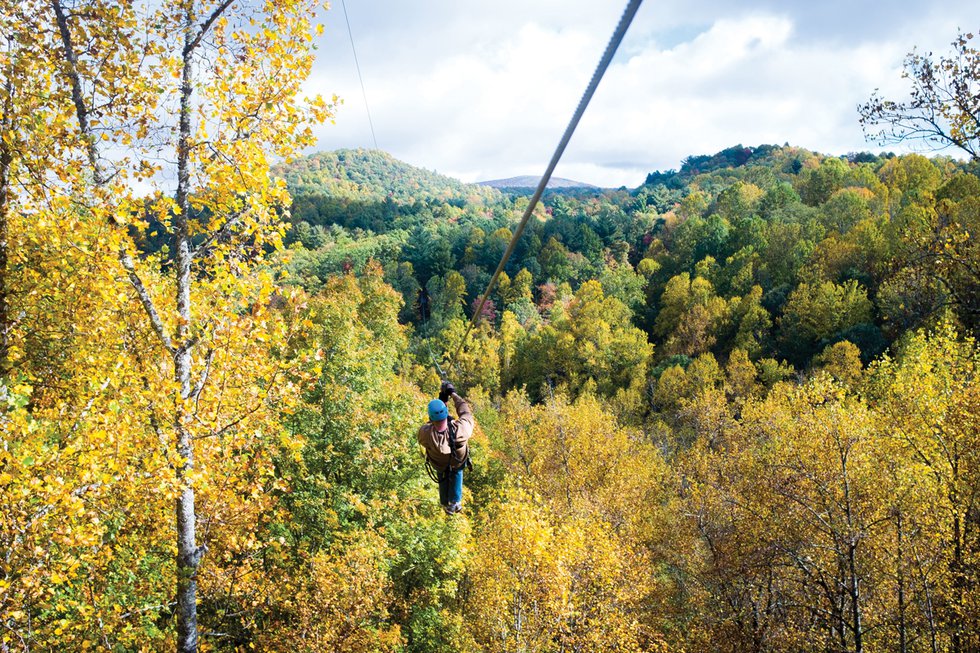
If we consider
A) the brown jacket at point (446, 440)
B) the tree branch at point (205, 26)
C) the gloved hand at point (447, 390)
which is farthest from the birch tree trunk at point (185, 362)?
the gloved hand at point (447, 390)

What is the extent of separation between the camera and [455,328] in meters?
79.8

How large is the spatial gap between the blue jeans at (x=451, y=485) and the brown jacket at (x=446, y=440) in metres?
0.45

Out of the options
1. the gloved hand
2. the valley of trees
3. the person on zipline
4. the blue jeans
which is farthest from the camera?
the blue jeans

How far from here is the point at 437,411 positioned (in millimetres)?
7242

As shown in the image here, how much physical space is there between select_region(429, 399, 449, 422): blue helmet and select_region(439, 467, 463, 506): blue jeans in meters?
1.15

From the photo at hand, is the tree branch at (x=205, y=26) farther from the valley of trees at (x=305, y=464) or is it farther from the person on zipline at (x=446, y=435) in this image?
the person on zipline at (x=446, y=435)

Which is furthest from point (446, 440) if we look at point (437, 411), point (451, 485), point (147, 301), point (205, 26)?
point (205, 26)

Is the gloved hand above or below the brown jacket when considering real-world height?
above

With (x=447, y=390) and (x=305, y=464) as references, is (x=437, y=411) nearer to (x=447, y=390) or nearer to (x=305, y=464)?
(x=447, y=390)

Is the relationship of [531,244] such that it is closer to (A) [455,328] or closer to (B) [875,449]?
(A) [455,328]

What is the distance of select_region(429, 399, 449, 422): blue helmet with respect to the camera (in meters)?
7.18

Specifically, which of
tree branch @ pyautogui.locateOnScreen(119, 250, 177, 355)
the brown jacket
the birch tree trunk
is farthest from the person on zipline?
tree branch @ pyautogui.locateOnScreen(119, 250, 177, 355)

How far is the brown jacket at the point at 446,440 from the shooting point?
741cm

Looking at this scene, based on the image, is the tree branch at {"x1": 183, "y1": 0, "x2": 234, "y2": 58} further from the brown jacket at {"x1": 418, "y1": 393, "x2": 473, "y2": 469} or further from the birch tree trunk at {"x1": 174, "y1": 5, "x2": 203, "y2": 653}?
the brown jacket at {"x1": 418, "y1": 393, "x2": 473, "y2": 469}
